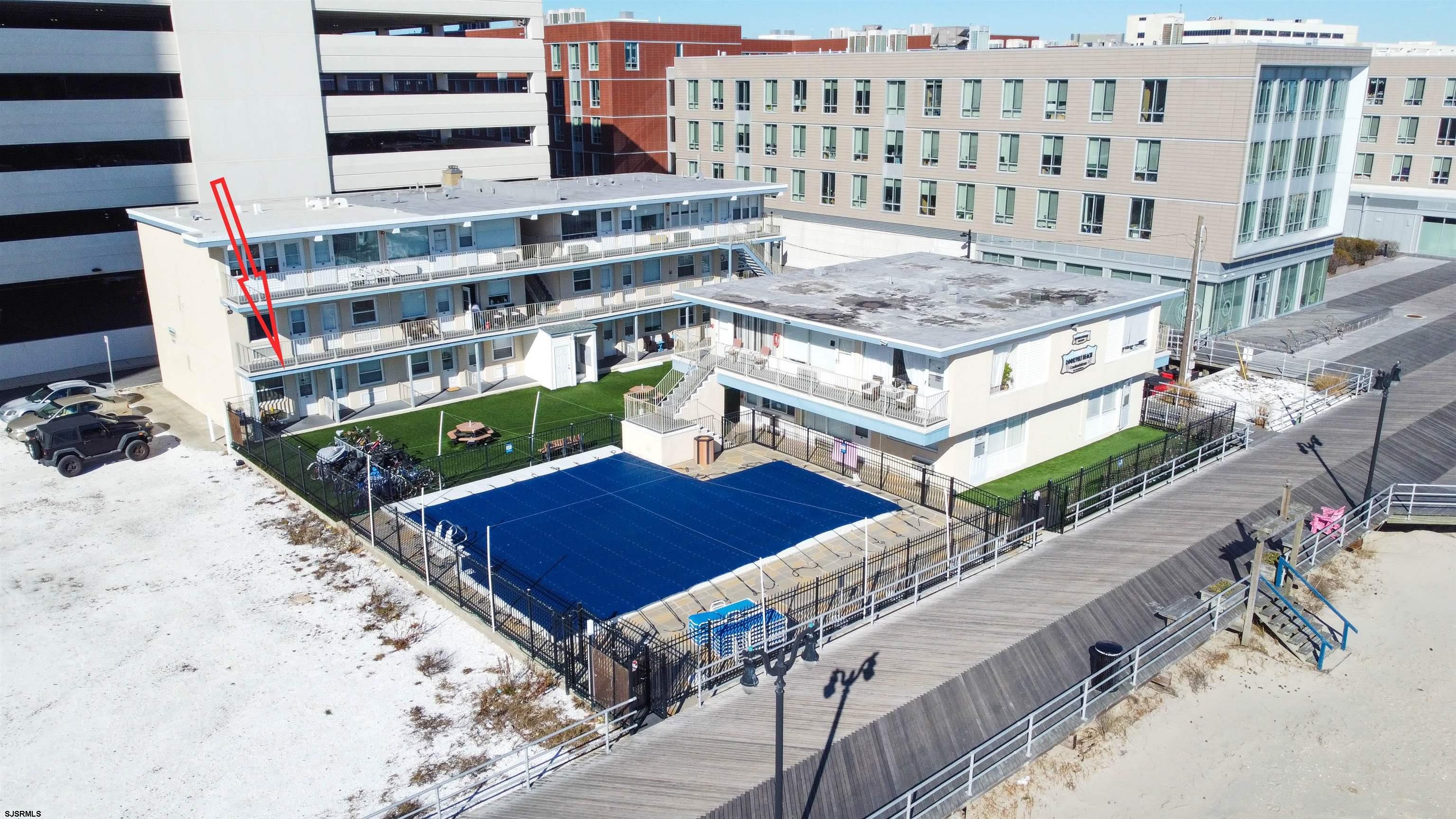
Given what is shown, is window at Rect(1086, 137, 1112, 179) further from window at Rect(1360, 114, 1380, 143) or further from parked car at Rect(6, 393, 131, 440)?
parked car at Rect(6, 393, 131, 440)

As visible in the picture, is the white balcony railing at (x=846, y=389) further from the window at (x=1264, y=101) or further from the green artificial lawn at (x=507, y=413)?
the window at (x=1264, y=101)

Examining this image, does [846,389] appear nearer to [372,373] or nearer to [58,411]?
[372,373]

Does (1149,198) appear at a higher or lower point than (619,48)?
lower

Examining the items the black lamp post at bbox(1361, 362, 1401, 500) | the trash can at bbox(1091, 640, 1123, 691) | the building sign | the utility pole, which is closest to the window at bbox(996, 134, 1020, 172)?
the utility pole

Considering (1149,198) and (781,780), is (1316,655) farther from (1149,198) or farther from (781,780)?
(1149,198)

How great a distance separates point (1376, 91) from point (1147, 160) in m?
35.2

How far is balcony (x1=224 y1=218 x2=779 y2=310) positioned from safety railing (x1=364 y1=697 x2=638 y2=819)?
22.7 m

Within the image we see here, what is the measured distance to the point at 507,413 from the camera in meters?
41.0

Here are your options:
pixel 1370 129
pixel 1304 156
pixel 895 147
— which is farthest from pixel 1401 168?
pixel 895 147

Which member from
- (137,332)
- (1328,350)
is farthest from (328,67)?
(1328,350)

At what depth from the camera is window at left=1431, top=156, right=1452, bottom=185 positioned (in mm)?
69312

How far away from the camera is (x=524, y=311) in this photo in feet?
144

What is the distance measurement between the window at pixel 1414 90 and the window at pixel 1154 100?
33.9 meters

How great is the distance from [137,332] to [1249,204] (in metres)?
52.3
